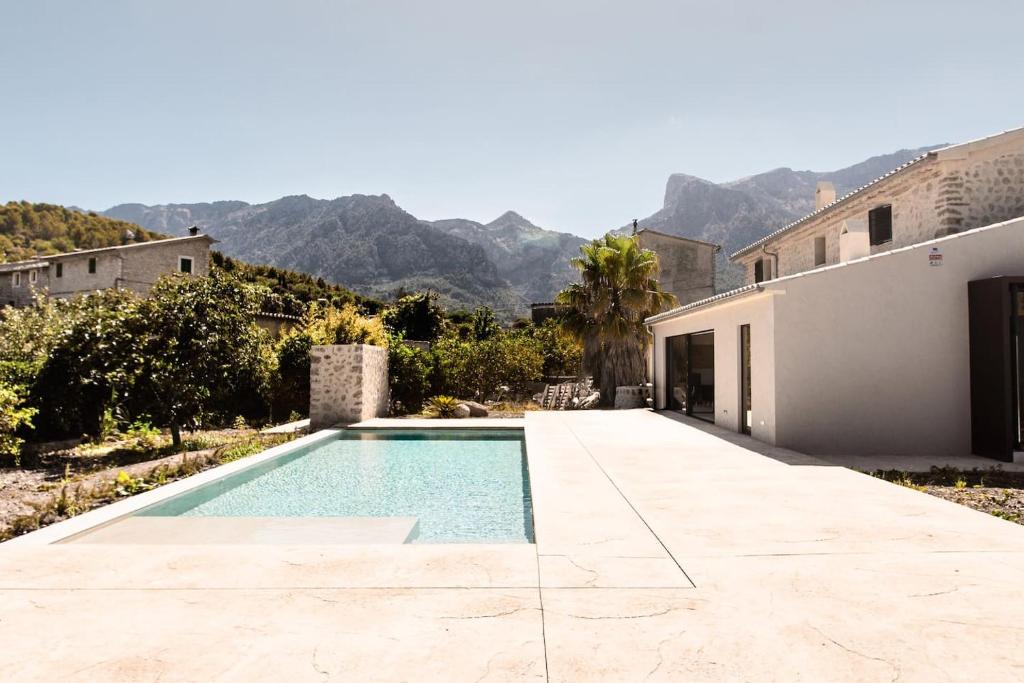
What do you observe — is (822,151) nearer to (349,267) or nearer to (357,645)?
(357,645)

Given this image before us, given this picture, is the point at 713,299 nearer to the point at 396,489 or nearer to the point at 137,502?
the point at 396,489

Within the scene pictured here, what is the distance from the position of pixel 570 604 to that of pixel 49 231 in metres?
74.1

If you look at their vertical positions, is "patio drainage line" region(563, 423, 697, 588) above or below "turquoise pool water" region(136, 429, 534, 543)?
above

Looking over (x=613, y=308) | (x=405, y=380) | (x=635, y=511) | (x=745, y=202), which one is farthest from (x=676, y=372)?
(x=745, y=202)

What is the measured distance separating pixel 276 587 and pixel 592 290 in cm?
1902

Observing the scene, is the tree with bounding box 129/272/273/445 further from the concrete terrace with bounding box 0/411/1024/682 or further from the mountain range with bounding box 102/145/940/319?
the mountain range with bounding box 102/145/940/319

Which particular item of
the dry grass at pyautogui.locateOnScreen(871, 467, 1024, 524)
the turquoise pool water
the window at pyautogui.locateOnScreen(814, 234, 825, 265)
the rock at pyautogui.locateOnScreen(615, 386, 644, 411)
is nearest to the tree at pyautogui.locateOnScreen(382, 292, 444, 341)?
the rock at pyautogui.locateOnScreen(615, 386, 644, 411)

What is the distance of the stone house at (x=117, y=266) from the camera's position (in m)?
34.7

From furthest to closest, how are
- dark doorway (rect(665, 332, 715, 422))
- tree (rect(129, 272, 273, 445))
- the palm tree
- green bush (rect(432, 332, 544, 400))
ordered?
1. the palm tree
2. green bush (rect(432, 332, 544, 400))
3. dark doorway (rect(665, 332, 715, 422))
4. tree (rect(129, 272, 273, 445))

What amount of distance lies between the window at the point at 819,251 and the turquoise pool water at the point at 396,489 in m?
12.0

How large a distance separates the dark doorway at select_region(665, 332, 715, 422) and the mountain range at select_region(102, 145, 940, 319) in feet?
145

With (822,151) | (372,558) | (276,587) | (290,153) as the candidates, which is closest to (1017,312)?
(372,558)

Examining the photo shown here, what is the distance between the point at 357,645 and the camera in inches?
118

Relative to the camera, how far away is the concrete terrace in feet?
9.25
